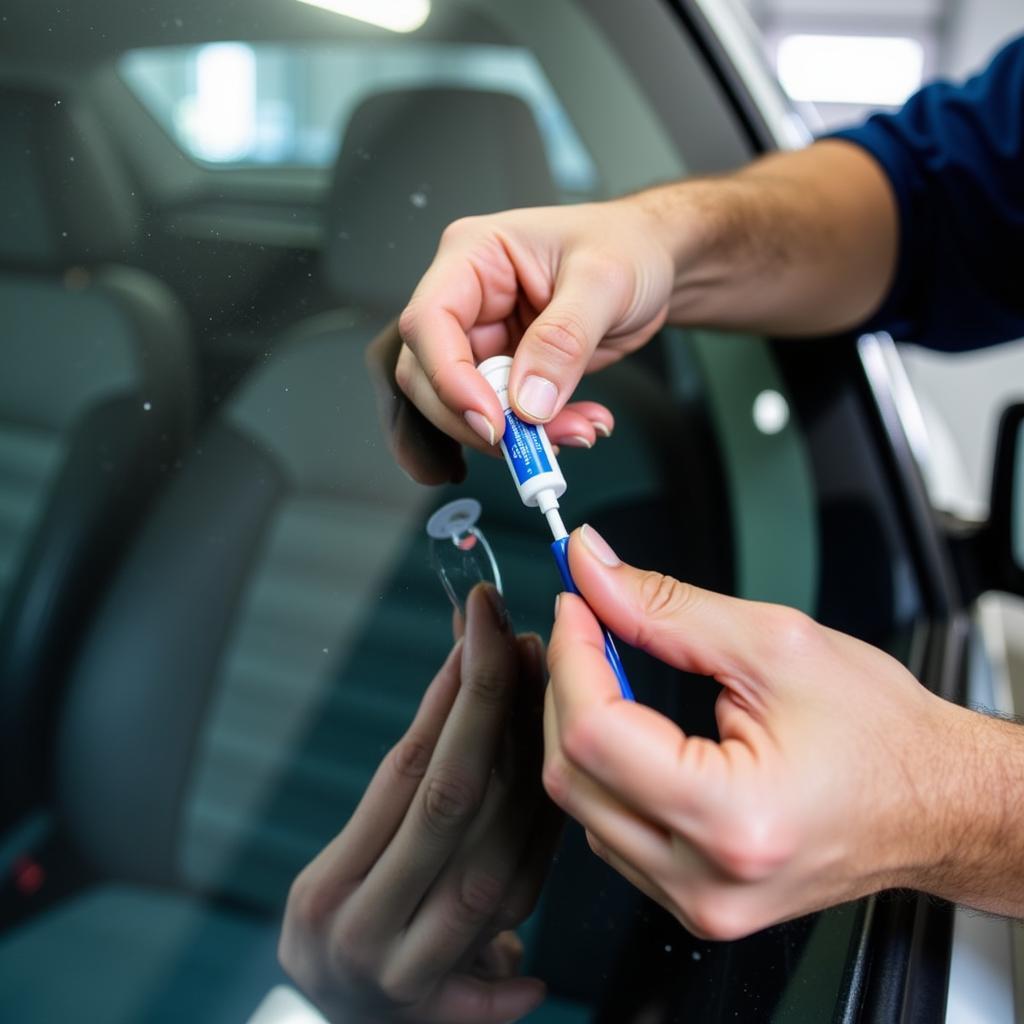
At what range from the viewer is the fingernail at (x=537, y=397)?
0.60 metres

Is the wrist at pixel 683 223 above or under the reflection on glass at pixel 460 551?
above

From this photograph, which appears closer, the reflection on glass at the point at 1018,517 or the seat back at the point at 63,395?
the seat back at the point at 63,395

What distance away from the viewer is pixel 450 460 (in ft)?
2.17

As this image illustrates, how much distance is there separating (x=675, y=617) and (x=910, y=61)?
27.1 ft

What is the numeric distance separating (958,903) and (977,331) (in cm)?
97

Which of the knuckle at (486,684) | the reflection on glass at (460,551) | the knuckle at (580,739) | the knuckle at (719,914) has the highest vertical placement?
the knuckle at (580,739)

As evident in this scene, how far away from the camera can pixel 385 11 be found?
932 millimetres

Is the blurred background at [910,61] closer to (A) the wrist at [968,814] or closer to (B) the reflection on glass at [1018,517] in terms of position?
(B) the reflection on glass at [1018,517]

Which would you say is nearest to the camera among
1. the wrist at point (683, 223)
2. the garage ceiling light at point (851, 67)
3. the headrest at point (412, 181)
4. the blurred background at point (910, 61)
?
the headrest at point (412, 181)

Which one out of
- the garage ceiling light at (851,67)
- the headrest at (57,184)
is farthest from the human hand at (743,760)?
the garage ceiling light at (851,67)

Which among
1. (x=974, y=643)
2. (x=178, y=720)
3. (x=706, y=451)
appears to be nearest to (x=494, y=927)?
(x=178, y=720)

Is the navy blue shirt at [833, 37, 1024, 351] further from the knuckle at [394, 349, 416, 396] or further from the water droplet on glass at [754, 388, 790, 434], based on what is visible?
the knuckle at [394, 349, 416, 396]

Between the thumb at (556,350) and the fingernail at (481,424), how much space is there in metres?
0.02

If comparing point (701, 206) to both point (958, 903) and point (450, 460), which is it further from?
point (958, 903)
